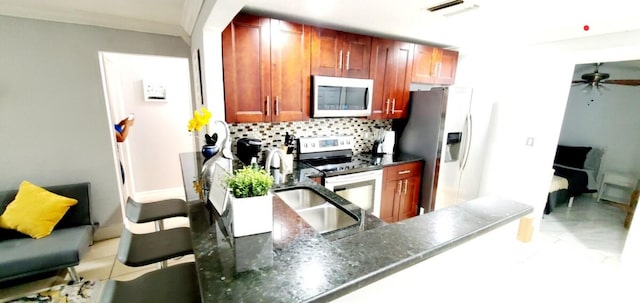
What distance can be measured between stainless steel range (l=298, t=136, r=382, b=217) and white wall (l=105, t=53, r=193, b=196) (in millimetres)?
2130

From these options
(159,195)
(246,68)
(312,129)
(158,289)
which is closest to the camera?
(158,289)

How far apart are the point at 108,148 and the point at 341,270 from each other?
3018 mm

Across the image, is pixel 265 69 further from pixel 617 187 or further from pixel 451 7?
pixel 617 187

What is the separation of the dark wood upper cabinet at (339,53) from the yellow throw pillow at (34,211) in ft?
8.75

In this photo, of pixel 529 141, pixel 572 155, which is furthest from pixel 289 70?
pixel 572 155

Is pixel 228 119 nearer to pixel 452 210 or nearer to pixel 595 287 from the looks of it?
pixel 452 210

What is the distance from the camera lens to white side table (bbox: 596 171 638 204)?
13.4ft

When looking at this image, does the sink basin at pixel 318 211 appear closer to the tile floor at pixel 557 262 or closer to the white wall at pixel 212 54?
the white wall at pixel 212 54

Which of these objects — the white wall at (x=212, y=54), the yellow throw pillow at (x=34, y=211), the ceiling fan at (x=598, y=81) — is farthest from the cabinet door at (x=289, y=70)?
the ceiling fan at (x=598, y=81)

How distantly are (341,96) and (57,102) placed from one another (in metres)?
2.73

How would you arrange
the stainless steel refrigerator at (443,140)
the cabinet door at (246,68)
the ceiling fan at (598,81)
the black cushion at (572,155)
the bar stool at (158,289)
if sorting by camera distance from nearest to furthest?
the bar stool at (158,289), the cabinet door at (246,68), the stainless steel refrigerator at (443,140), the ceiling fan at (598,81), the black cushion at (572,155)

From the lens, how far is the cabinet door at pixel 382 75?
2769 millimetres

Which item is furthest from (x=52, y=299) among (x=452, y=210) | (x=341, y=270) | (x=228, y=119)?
(x=452, y=210)

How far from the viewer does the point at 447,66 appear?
331cm
